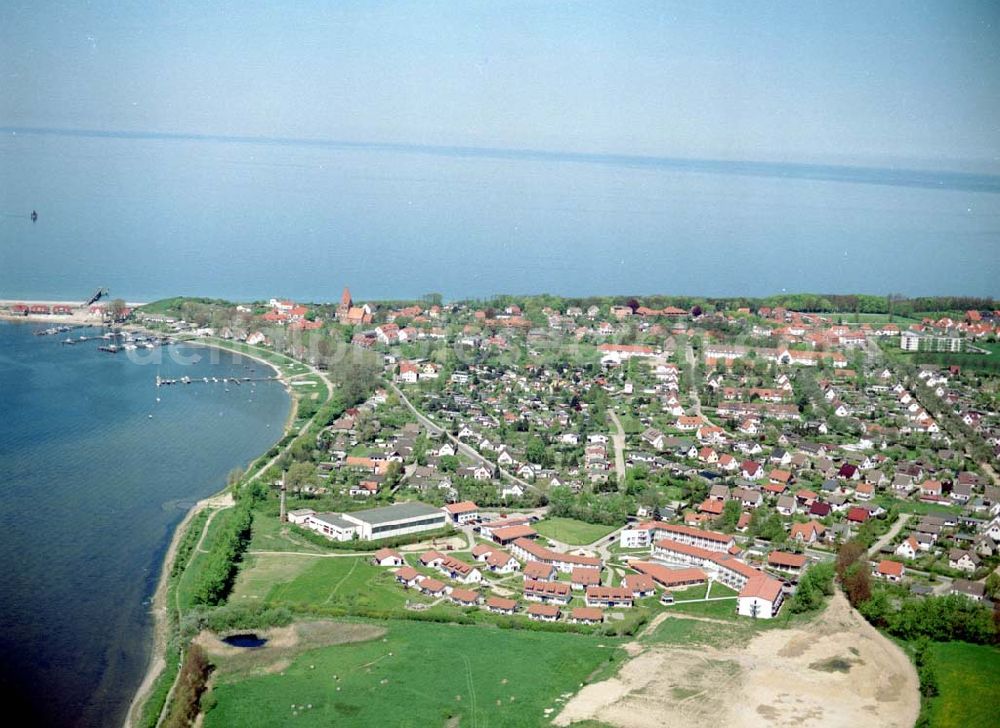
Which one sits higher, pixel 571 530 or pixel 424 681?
pixel 571 530

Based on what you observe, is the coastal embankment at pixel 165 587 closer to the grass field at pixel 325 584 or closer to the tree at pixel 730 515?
the grass field at pixel 325 584

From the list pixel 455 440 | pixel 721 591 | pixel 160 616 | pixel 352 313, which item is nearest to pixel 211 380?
pixel 352 313

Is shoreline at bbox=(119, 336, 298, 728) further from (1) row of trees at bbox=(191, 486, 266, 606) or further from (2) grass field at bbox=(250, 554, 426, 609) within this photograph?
(2) grass field at bbox=(250, 554, 426, 609)

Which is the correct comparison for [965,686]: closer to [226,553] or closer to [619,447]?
[226,553]

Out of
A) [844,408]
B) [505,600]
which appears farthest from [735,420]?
[505,600]

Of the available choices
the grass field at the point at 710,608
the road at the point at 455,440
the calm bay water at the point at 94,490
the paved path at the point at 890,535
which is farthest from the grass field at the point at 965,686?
the calm bay water at the point at 94,490

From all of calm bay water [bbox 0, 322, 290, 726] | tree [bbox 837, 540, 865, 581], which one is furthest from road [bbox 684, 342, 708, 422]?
calm bay water [bbox 0, 322, 290, 726]

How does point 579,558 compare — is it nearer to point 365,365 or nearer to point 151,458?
point 151,458

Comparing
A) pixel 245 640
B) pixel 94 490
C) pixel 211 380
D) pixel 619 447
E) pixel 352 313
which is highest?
pixel 352 313
